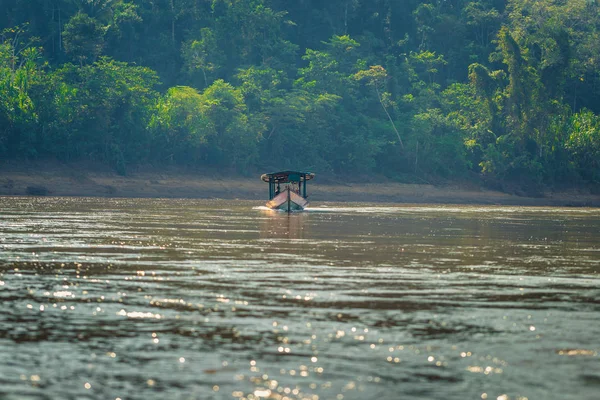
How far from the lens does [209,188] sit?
79000 mm

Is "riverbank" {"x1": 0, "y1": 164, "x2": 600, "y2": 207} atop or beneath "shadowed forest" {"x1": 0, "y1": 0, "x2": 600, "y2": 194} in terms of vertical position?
beneath

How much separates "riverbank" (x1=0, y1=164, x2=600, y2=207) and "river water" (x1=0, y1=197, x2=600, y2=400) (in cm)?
4491

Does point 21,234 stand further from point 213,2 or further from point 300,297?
point 213,2

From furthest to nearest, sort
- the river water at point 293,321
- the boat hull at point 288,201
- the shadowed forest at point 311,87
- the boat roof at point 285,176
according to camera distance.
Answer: the shadowed forest at point 311,87
the boat roof at point 285,176
the boat hull at point 288,201
the river water at point 293,321

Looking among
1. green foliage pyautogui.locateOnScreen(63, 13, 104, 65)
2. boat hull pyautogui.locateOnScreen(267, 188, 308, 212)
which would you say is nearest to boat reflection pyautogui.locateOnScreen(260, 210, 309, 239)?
boat hull pyautogui.locateOnScreen(267, 188, 308, 212)

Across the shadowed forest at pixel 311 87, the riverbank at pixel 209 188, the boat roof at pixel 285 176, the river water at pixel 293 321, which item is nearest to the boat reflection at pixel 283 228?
the river water at pixel 293 321

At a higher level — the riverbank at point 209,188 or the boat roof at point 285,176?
the boat roof at point 285,176

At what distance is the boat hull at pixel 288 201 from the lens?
55666 mm

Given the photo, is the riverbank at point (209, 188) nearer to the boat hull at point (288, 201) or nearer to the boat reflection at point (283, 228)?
the boat hull at point (288, 201)

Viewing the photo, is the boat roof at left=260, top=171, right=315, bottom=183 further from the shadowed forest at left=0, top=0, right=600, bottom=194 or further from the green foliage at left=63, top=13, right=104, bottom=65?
the green foliage at left=63, top=13, right=104, bottom=65

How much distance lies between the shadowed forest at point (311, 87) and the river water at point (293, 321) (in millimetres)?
55009

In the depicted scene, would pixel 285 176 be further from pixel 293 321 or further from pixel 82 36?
pixel 293 321

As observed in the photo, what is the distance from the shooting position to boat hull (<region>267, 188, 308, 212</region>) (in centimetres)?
5567

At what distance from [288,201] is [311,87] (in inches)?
1600
